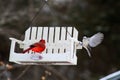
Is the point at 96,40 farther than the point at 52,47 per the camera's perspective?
Result: No

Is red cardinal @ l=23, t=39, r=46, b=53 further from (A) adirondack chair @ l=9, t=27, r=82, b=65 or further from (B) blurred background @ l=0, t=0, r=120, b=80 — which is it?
(B) blurred background @ l=0, t=0, r=120, b=80

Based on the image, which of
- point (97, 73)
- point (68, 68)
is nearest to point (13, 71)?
point (68, 68)

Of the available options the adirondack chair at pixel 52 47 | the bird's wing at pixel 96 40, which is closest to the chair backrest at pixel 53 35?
the adirondack chair at pixel 52 47

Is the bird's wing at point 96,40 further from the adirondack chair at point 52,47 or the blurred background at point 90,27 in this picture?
the blurred background at point 90,27

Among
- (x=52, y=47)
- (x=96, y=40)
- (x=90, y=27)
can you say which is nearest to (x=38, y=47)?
(x=52, y=47)

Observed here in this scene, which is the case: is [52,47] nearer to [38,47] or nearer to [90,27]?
[38,47]

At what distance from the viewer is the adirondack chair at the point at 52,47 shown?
2881 mm

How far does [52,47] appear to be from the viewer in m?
3.01

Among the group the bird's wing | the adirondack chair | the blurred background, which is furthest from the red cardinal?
the blurred background

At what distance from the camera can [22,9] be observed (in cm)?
728

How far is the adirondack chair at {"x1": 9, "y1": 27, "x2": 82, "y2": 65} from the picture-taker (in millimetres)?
2881

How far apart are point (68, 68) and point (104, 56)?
76cm

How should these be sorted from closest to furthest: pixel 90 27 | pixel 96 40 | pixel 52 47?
pixel 96 40 → pixel 52 47 → pixel 90 27

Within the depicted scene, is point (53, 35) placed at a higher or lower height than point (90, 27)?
lower
